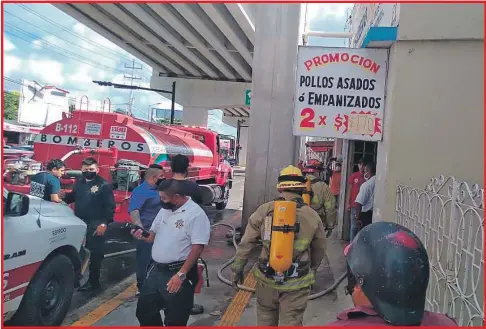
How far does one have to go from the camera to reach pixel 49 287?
419 centimetres

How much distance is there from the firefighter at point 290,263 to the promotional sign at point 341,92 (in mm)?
2678

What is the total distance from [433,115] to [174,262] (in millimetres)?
3345

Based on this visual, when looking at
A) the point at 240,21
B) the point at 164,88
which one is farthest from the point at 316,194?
the point at 164,88

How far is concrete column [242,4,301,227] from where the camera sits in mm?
8484

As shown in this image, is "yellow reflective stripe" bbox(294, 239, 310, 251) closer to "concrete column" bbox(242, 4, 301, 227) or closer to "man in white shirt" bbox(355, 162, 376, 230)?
"man in white shirt" bbox(355, 162, 376, 230)

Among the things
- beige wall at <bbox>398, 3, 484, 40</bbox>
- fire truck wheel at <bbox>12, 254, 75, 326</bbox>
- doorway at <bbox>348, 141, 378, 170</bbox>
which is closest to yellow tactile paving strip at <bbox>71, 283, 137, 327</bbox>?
fire truck wheel at <bbox>12, 254, 75, 326</bbox>

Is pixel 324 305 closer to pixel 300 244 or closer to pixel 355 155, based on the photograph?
pixel 300 244

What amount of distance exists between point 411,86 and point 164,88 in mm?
25581

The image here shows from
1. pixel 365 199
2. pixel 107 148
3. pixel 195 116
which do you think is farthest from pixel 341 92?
pixel 195 116

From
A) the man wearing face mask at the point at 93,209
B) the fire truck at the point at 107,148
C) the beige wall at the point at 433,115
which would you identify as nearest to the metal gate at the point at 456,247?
the beige wall at the point at 433,115

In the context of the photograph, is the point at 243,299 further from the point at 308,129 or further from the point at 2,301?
the point at 2,301

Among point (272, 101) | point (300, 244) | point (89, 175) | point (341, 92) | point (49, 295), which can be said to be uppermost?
point (272, 101)

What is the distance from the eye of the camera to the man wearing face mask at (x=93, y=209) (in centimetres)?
562

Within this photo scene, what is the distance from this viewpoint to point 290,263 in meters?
3.21
